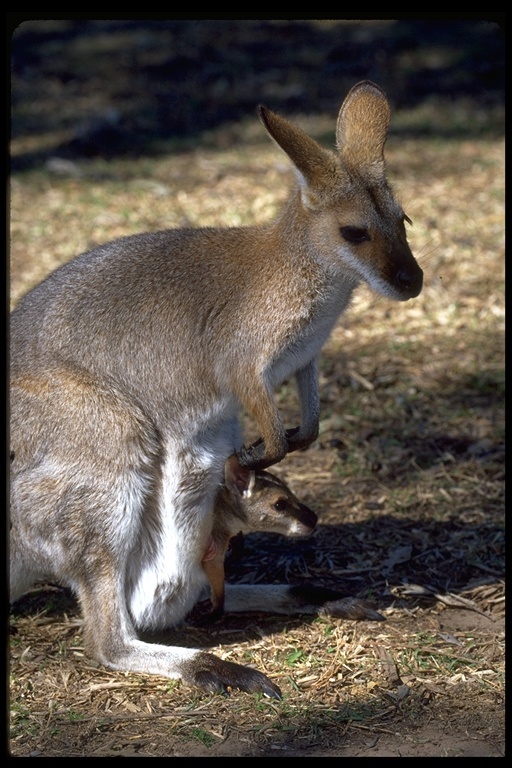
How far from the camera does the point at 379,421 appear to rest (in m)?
5.67

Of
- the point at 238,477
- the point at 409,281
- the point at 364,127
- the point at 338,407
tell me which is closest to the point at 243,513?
the point at 238,477

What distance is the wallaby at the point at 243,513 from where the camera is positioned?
4.03m

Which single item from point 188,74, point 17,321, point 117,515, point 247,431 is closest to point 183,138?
point 188,74

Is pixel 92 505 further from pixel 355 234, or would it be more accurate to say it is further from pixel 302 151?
pixel 302 151

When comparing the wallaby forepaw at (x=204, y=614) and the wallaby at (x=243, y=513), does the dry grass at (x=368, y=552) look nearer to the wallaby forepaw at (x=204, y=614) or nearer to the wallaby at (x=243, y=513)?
the wallaby forepaw at (x=204, y=614)

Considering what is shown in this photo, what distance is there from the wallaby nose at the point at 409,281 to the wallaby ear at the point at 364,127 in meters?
0.44

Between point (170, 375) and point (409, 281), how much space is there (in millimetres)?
946

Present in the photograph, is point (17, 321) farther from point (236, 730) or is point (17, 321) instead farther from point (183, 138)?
point (183, 138)

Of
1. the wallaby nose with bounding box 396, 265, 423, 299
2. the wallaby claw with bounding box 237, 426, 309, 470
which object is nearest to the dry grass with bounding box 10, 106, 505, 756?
the wallaby claw with bounding box 237, 426, 309, 470

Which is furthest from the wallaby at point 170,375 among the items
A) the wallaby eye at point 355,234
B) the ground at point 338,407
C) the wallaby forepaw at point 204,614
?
the ground at point 338,407

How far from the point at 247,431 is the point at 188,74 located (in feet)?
21.8

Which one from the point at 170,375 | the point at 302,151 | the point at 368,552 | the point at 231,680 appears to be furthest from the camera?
the point at 368,552

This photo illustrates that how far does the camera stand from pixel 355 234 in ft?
12.2

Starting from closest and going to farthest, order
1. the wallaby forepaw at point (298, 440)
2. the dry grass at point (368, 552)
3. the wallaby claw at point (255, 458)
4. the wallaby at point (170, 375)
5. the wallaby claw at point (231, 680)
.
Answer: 1. the dry grass at point (368, 552)
2. the wallaby claw at point (231, 680)
3. the wallaby at point (170, 375)
4. the wallaby claw at point (255, 458)
5. the wallaby forepaw at point (298, 440)
